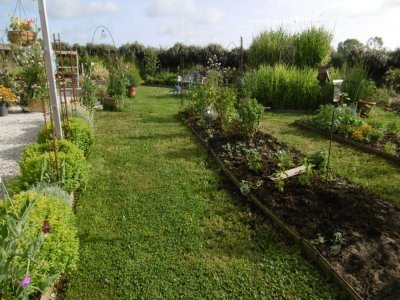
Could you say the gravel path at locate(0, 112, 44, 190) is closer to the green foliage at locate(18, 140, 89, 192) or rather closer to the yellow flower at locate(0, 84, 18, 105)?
the yellow flower at locate(0, 84, 18, 105)

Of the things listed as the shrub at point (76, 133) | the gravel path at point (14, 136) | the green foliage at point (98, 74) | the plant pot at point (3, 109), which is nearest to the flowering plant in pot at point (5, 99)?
the plant pot at point (3, 109)

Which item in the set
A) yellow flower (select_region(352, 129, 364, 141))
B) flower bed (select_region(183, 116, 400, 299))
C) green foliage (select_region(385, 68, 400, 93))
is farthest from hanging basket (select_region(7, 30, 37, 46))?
green foliage (select_region(385, 68, 400, 93))

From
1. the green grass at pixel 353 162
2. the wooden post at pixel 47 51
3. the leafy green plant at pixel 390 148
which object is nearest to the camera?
the wooden post at pixel 47 51

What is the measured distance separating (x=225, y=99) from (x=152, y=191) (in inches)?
121

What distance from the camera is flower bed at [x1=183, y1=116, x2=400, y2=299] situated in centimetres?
249

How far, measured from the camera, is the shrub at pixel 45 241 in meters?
1.82

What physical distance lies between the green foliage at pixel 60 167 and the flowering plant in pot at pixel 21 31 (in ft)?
15.8

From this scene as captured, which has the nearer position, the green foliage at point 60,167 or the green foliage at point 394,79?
the green foliage at point 60,167

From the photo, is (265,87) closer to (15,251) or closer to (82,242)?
(82,242)

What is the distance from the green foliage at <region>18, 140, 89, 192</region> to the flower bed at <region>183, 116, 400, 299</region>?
6.77ft

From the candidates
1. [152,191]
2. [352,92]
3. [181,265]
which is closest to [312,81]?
[352,92]

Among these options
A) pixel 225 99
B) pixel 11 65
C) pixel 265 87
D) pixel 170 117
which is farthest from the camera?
pixel 11 65

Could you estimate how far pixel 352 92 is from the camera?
9.27 meters

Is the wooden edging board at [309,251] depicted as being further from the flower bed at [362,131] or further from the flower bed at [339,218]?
the flower bed at [362,131]
